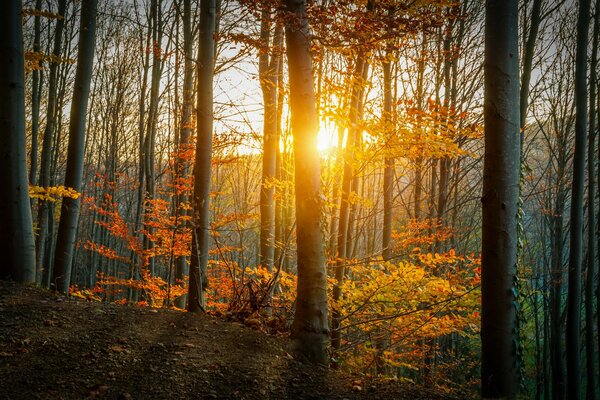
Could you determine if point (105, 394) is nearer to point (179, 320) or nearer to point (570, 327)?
point (179, 320)

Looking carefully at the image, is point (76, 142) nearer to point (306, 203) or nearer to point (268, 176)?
point (268, 176)

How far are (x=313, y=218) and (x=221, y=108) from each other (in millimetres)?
6342

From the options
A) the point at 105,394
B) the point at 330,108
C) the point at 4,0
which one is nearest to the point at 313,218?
the point at 105,394

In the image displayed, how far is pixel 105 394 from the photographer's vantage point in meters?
2.23

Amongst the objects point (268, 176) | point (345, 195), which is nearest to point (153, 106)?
point (268, 176)

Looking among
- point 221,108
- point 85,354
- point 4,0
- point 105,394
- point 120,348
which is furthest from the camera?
point 221,108

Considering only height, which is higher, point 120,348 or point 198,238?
point 198,238

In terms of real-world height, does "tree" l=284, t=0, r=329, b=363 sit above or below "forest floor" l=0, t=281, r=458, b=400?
above

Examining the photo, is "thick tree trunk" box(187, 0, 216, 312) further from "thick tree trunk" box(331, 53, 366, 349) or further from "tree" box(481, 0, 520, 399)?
"tree" box(481, 0, 520, 399)

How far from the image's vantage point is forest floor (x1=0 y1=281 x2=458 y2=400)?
7.64ft

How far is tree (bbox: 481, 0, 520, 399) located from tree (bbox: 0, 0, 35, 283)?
472 cm

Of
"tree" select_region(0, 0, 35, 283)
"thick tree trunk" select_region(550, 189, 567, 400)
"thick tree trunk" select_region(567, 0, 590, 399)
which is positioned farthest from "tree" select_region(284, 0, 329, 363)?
"thick tree trunk" select_region(550, 189, 567, 400)

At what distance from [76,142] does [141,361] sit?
12.9 feet

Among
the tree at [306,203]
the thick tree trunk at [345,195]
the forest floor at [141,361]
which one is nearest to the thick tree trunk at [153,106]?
the thick tree trunk at [345,195]
